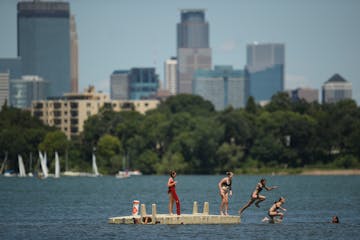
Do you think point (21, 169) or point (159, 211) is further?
point (21, 169)

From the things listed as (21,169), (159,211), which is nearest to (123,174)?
(21,169)

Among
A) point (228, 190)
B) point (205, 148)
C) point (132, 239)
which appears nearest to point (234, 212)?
point (228, 190)

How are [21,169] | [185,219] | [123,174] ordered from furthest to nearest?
[21,169] < [123,174] < [185,219]

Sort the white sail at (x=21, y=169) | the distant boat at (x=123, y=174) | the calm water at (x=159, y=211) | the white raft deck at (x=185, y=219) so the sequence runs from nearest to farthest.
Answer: the calm water at (x=159, y=211)
the white raft deck at (x=185, y=219)
the distant boat at (x=123, y=174)
the white sail at (x=21, y=169)

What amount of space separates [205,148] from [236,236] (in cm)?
12533

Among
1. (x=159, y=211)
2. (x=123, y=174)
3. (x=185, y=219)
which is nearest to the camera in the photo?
(x=185, y=219)

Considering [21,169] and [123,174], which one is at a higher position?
[21,169]

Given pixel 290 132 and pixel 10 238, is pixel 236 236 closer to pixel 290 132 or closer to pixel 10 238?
pixel 10 238

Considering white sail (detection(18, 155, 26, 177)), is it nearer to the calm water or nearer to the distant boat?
the distant boat

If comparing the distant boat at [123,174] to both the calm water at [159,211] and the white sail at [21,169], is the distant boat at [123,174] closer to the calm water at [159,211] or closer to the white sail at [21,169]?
the white sail at [21,169]

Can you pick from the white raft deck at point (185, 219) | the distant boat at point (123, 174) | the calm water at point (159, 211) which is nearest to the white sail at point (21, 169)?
the distant boat at point (123, 174)

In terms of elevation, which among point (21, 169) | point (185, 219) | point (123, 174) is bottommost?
point (123, 174)

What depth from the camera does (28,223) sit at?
75.2 metres

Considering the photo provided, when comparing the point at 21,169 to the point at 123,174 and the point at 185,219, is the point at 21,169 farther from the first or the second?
the point at 185,219
